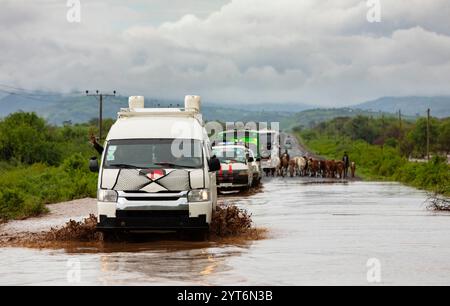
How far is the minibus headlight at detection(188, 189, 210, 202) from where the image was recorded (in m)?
16.8

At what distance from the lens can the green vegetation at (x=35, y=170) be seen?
89.0 feet

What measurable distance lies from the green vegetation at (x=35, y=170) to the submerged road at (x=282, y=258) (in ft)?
12.8

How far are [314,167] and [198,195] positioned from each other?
35.4m

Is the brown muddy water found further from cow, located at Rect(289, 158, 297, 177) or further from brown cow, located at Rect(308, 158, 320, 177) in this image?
brown cow, located at Rect(308, 158, 320, 177)

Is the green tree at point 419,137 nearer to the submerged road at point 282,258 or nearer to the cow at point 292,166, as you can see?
the cow at point 292,166

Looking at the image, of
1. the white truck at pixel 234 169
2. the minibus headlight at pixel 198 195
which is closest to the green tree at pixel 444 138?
the white truck at pixel 234 169

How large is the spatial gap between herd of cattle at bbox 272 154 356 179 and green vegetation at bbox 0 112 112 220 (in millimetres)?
10720

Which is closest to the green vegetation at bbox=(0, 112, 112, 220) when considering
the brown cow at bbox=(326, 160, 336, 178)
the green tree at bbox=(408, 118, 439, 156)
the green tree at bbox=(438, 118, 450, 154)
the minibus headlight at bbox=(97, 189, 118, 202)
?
the minibus headlight at bbox=(97, 189, 118, 202)

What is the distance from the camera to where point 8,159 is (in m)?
65.2

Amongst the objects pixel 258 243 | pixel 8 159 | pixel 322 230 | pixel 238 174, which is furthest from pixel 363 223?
pixel 8 159

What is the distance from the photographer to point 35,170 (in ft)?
167

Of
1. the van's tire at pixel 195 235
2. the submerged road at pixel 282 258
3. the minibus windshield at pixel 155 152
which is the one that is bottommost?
the submerged road at pixel 282 258
